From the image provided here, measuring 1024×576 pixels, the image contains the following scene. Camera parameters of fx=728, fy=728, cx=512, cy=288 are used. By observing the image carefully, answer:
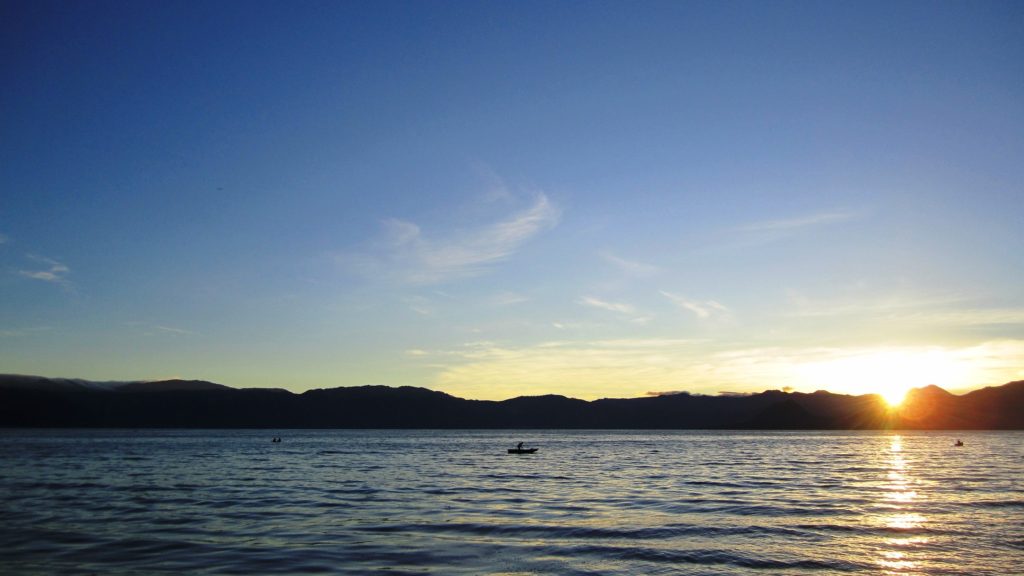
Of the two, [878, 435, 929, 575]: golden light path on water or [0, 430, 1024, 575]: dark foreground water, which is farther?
[878, 435, 929, 575]: golden light path on water

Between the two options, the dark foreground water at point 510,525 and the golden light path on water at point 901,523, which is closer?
the dark foreground water at point 510,525

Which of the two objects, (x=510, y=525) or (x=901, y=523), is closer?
(x=510, y=525)

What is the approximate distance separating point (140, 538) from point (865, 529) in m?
32.8

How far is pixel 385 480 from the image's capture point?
6419 centimetres

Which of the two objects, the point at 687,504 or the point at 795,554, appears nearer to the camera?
the point at 795,554

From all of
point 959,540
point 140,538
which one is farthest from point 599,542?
point 140,538

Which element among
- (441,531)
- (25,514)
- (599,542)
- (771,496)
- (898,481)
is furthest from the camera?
(898,481)

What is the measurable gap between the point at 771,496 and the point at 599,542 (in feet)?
78.6

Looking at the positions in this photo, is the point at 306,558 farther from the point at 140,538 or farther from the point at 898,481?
the point at 898,481

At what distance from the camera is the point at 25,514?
3834cm

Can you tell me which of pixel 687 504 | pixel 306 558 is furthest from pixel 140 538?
pixel 687 504

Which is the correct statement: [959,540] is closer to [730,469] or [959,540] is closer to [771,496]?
[771,496]

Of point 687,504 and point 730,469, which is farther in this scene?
point 730,469

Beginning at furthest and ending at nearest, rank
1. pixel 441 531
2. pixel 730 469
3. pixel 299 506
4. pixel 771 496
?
1. pixel 730 469
2. pixel 771 496
3. pixel 299 506
4. pixel 441 531
